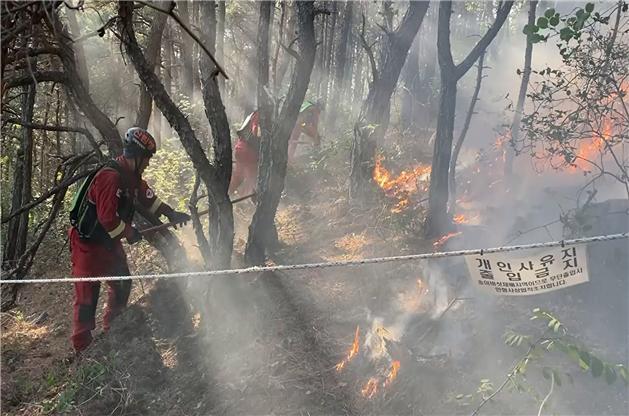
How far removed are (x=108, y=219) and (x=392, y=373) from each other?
3.42 meters

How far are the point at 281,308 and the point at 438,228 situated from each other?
3.41 meters

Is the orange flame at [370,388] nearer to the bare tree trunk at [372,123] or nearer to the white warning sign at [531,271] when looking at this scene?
the white warning sign at [531,271]

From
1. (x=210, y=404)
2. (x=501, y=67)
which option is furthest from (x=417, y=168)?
(x=501, y=67)

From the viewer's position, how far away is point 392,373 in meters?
4.98

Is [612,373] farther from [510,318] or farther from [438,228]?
[438,228]

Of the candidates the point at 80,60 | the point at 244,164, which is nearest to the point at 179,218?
the point at 80,60

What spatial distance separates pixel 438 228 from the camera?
329 inches

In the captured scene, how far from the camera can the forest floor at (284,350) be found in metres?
4.89

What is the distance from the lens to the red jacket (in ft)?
17.6

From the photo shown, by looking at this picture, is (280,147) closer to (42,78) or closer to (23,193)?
(42,78)

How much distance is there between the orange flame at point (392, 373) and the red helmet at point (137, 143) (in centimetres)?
358

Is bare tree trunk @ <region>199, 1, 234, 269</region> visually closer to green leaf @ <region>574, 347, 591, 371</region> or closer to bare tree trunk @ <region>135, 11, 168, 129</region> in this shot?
bare tree trunk @ <region>135, 11, 168, 129</region>

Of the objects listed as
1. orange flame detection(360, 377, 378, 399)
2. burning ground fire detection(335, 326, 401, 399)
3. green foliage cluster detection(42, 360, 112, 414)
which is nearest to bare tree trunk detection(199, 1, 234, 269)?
green foliage cluster detection(42, 360, 112, 414)

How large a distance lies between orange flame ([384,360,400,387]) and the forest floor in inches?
0.5
